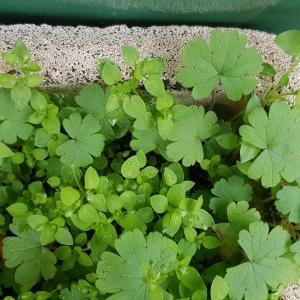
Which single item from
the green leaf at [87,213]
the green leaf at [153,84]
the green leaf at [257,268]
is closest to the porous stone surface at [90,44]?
the green leaf at [153,84]

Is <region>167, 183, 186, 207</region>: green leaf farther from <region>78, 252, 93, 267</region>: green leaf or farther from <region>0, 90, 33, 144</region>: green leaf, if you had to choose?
<region>0, 90, 33, 144</region>: green leaf

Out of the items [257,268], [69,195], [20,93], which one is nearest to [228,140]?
[257,268]

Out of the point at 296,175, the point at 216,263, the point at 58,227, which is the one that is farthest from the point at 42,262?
the point at 296,175

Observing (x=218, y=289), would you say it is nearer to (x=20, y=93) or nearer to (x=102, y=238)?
(x=102, y=238)

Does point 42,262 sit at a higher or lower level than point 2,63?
lower

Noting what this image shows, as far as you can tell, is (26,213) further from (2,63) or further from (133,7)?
(133,7)

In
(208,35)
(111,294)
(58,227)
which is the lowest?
(111,294)

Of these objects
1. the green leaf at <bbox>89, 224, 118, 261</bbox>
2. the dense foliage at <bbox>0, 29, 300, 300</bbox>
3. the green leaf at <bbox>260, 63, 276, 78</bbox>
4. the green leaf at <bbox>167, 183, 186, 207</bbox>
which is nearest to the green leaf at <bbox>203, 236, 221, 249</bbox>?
the dense foliage at <bbox>0, 29, 300, 300</bbox>

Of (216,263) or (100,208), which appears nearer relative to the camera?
(100,208)

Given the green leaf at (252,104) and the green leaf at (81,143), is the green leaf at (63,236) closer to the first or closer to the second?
the green leaf at (81,143)
